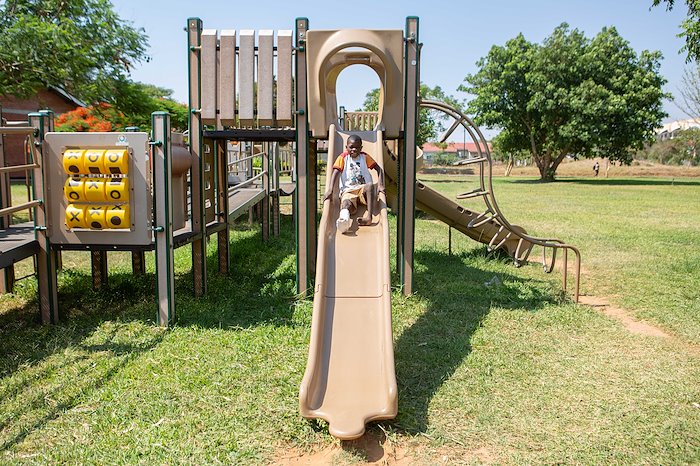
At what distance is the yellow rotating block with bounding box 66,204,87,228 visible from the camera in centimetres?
607

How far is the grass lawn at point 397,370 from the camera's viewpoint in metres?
3.85

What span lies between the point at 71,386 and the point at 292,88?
420cm

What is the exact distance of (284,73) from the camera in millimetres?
7020

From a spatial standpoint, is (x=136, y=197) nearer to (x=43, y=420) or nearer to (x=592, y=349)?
(x=43, y=420)

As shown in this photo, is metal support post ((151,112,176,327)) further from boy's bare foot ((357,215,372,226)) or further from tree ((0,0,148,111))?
tree ((0,0,148,111))

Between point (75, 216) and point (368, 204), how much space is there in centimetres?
307

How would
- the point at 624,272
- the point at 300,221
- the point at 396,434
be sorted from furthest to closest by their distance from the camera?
the point at 624,272 < the point at 300,221 < the point at 396,434

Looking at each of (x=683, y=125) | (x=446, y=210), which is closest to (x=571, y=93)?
(x=446, y=210)

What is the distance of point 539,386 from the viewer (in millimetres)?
4832

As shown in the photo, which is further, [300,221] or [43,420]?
[300,221]

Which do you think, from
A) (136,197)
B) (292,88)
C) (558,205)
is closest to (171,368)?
(136,197)

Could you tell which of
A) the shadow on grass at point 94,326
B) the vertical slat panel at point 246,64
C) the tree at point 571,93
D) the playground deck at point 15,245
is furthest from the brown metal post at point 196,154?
the tree at point 571,93

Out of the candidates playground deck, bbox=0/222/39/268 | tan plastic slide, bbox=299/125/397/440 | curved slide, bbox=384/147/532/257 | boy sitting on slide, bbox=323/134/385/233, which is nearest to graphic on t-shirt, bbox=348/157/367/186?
boy sitting on slide, bbox=323/134/385/233

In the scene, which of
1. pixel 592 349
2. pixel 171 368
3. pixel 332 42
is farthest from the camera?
pixel 332 42
